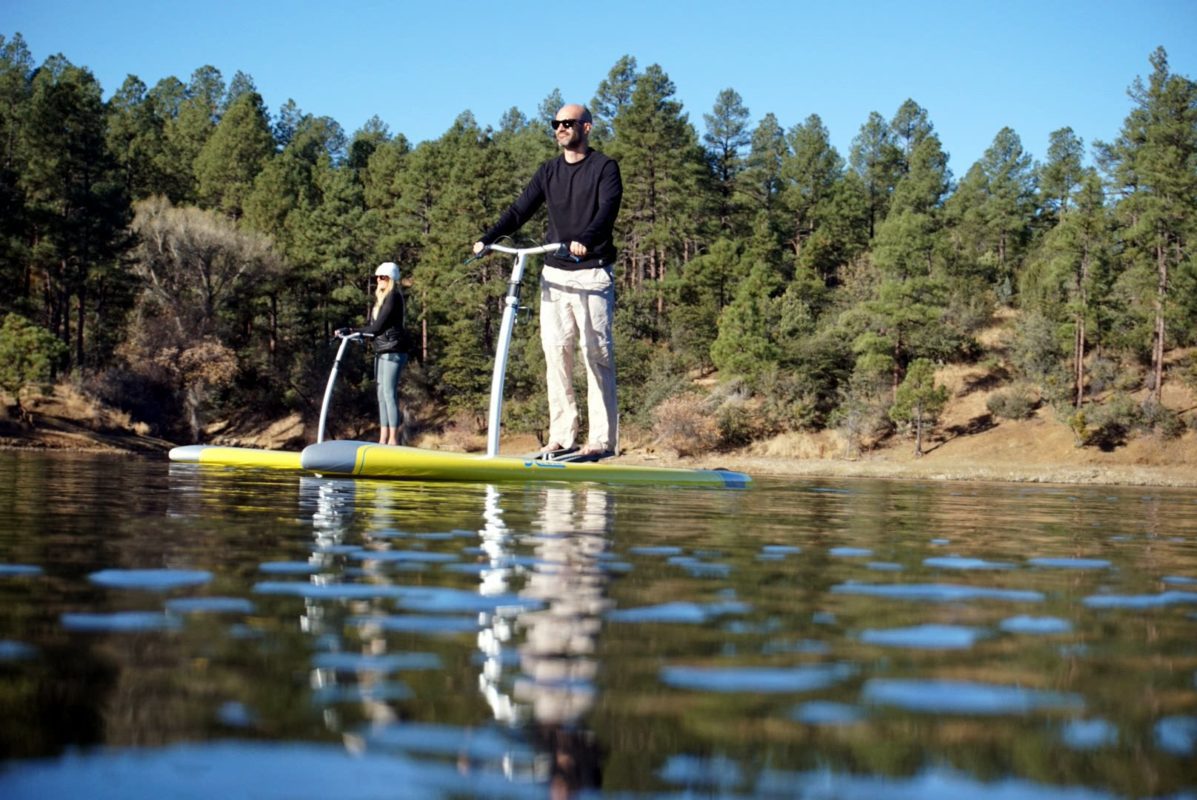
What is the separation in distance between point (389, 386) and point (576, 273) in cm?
225

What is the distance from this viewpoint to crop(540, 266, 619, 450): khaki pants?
9.38 meters

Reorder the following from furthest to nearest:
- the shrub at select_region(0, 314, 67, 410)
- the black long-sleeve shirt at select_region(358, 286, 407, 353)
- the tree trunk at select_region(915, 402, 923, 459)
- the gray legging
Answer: the tree trunk at select_region(915, 402, 923, 459) < the shrub at select_region(0, 314, 67, 410) < the black long-sleeve shirt at select_region(358, 286, 407, 353) < the gray legging

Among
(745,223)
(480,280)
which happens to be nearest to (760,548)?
(480,280)

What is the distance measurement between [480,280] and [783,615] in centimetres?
5844

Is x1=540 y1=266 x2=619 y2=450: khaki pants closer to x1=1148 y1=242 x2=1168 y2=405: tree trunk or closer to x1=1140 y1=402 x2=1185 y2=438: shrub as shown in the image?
x1=1140 y1=402 x2=1185 y2=438: shrub

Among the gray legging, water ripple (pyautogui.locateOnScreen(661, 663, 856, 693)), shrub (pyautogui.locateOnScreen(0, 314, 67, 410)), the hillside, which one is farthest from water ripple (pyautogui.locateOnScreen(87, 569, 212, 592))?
shrub (pyautogui.locateOnScreen(0, 314, 67, 410))

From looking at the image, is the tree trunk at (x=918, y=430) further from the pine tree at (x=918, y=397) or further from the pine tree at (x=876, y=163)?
the pine tree at (x=876, y=163)

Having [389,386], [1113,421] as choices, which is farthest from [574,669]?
[1113,421]

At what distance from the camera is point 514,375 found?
52031 mm

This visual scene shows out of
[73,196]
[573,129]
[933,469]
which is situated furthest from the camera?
[73,196]

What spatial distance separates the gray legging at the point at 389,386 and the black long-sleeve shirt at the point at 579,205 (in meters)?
1.85

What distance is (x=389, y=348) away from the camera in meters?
10.8

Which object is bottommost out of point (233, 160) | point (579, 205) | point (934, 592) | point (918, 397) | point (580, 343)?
point (934, 592)

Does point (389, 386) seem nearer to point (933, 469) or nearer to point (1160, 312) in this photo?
point (933, 469)
